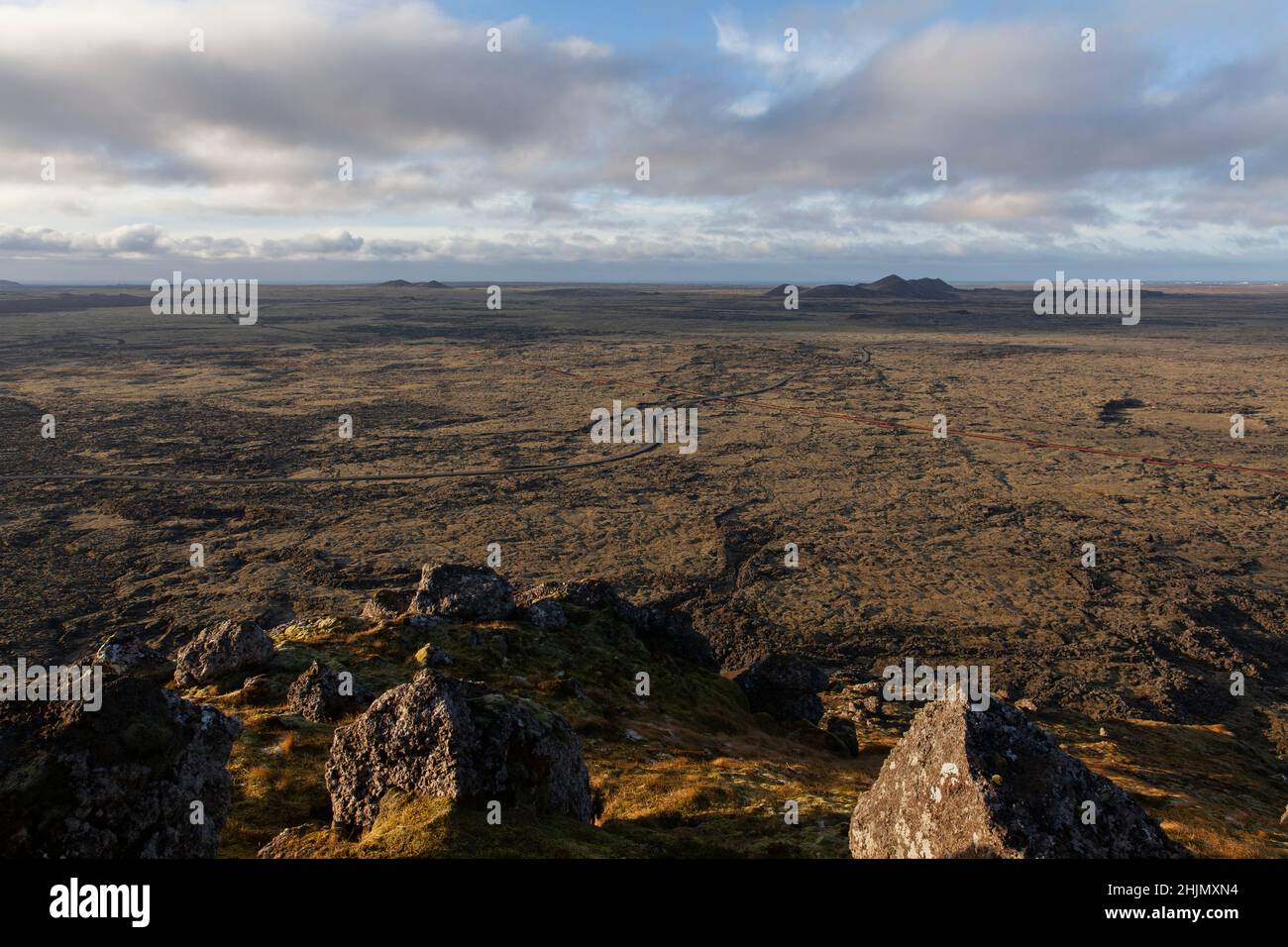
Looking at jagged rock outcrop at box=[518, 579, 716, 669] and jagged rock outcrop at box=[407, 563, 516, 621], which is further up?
jagged rock outcrop at box=[407, 563, 516, 621]

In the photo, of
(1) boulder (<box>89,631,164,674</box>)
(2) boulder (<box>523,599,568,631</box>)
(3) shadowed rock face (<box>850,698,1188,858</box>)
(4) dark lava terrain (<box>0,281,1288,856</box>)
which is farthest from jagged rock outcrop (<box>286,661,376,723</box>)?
(4) dark lava terrain (<box>0,281,1288,856</box>)

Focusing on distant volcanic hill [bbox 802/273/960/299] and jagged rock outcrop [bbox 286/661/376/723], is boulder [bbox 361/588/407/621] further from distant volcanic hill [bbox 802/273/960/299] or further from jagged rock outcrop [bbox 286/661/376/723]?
distant volcanic hill [bbox 802/273/960/299]

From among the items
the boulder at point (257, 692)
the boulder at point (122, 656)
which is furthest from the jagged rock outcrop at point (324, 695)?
the boulder at point (122, 656)

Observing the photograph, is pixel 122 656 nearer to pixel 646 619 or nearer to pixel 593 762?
pixel 593 762

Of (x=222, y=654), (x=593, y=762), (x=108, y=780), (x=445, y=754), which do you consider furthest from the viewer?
(x=222, y=654)

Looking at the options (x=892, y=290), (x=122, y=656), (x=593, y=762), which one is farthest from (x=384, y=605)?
(x=892, y=290)

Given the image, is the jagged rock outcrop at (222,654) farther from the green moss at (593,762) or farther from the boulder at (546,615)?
the boulder at (546,615)
